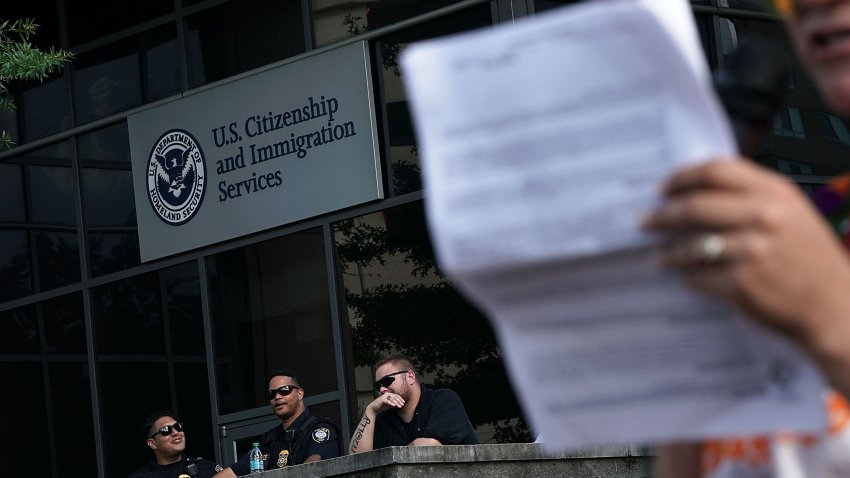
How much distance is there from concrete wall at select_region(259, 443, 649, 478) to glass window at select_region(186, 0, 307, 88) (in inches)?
237

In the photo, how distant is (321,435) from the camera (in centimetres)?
873

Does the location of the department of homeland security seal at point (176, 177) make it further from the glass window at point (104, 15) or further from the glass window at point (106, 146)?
the glass window at point (104, 15)

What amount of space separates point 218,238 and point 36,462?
3.19 m

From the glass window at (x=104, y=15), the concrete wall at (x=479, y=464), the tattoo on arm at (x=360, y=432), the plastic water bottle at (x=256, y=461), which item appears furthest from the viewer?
the glass window at (x=104, y=15)

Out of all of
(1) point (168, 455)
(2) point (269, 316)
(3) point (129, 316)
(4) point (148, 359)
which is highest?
(3) point (129, 316)

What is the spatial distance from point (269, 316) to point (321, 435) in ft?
14.0

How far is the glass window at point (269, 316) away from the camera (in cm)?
1259

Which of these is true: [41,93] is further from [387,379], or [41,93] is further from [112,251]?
[387,379]

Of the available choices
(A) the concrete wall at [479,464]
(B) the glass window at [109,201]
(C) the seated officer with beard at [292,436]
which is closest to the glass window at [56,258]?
(B) the glass window at [109,201]

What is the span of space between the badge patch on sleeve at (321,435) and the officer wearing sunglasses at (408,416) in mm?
170

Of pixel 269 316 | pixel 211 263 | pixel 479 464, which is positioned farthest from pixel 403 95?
pixel 479 464

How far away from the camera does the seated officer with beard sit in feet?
28.6

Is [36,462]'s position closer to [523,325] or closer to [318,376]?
[318,376]

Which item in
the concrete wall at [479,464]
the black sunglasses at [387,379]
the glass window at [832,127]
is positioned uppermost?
the glass window at [832,127]
